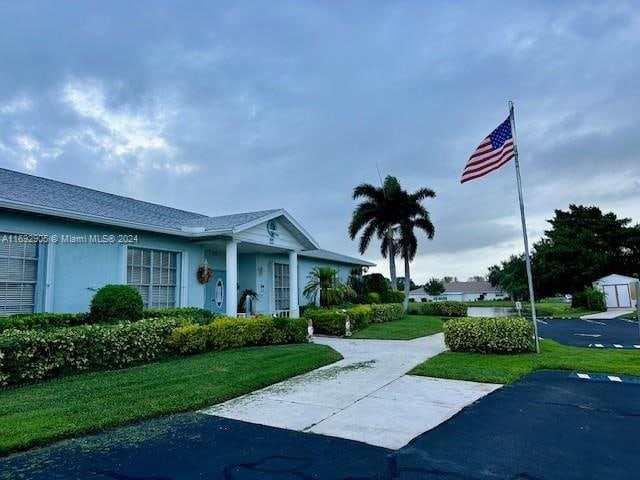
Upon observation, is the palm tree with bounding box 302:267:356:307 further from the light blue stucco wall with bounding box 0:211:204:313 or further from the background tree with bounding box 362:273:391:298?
the light blue stucco wall with bounding box 0:211:204:313

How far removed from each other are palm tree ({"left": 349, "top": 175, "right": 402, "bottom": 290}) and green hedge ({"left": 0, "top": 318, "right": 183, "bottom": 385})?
20.3 m

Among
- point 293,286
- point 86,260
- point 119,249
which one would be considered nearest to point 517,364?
point 293,286

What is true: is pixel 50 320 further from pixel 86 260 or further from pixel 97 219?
pixel 97 219

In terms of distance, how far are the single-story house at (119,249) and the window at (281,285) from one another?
92 centimetres

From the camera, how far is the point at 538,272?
44.0m

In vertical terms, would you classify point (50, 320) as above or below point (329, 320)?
above

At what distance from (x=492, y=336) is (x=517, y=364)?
164cm

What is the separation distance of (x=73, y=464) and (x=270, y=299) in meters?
15.2

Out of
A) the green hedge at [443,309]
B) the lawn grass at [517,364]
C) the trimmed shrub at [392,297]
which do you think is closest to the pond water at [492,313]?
the green hedge at [443,309]

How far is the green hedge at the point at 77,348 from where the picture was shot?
7.27 m

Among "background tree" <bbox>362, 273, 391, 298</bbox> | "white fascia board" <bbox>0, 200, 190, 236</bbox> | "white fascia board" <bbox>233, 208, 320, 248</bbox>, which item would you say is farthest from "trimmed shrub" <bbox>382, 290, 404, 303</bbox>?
"white fascia board" <bbox>0, 200, 190, 236</bbox>

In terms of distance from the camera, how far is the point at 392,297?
91.1 ft

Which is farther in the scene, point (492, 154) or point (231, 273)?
point (231, 273)

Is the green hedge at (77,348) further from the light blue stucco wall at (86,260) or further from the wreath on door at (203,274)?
the wreath on door at (203,274)
